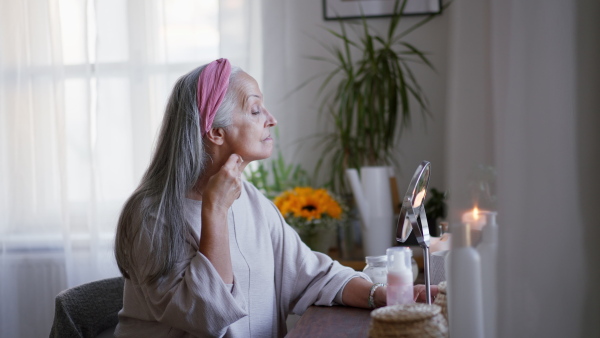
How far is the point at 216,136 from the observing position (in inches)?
63.0

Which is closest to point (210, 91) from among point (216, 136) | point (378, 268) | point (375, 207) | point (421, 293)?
point (216, 136)

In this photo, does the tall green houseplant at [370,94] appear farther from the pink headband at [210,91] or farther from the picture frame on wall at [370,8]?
the pink headband at [210,91]

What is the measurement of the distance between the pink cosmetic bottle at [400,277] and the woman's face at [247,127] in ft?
1.99

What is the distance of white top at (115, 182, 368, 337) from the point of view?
4.36 ft

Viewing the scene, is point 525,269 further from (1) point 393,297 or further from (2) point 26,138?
(2) point 26,138

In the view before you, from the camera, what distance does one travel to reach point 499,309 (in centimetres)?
46

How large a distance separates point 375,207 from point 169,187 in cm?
113

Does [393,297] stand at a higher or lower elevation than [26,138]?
lower

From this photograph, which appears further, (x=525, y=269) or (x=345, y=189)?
→ (x=345, y=189)

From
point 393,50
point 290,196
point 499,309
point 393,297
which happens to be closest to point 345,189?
point 290,196

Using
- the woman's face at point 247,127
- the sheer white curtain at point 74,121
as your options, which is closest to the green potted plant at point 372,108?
the sheer white curtain at point 74,121

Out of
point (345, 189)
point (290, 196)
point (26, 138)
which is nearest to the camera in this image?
point (290, 196)

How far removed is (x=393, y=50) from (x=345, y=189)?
2.06ft

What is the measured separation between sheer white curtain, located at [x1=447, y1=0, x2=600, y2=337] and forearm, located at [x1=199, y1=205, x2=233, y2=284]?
100 centimetres
